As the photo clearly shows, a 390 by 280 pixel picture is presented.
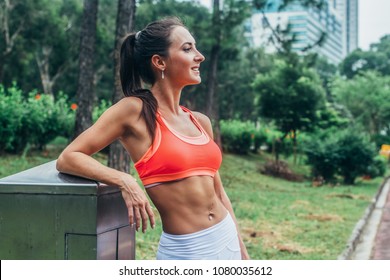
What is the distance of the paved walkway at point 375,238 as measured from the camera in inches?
285

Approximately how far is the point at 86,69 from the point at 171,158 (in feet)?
29.9

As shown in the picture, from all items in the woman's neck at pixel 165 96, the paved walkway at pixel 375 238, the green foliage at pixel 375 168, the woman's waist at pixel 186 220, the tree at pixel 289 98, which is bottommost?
the green foliage at pixel 375 168

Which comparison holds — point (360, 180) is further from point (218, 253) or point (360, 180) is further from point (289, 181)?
point (218, 253)

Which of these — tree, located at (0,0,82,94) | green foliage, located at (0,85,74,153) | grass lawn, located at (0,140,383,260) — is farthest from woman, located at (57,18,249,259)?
tree, located at (0,0,82,94)

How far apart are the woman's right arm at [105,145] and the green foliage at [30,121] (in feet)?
32.8

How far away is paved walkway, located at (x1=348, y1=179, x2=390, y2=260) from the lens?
7.23 meters

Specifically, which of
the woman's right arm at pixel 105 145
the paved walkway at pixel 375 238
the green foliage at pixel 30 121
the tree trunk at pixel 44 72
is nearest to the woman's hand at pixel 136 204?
the woman's right arm at pixel 105 145

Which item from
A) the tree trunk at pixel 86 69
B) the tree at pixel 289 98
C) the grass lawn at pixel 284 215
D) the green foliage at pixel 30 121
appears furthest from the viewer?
the tree at pixel 289 98

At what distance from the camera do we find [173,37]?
208cm

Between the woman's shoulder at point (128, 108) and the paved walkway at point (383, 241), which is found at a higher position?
the woman's shoulder at point (128, 108)

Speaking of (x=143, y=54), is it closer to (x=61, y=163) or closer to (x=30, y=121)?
(x=61, y=163)

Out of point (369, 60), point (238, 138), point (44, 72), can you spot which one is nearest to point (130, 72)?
point (238, 138)

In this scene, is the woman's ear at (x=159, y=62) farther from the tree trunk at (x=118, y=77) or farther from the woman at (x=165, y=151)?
the tree trunk at (x=118, y=77)

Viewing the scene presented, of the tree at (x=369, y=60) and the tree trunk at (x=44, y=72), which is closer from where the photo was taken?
the tree trunk at (x=44, y=72)
